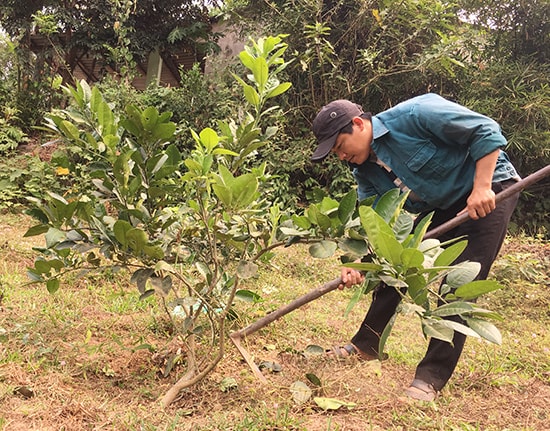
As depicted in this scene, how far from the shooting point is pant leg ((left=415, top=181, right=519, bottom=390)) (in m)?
2.17

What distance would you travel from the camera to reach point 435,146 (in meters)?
2.30

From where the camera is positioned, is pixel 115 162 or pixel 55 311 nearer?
pixel 115 162

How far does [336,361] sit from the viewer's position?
2492 mm

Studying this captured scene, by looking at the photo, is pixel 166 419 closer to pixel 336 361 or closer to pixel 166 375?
pixel 166 375

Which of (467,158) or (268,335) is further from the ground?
(467,158)

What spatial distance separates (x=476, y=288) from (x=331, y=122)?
1.44 m

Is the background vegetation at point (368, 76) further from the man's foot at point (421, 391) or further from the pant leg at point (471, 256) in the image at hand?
the man's foot at point (421, 391)

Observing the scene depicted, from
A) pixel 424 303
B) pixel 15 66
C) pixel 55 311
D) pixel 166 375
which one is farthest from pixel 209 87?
pixel 424 303

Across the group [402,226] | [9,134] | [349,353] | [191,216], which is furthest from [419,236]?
[9,134]

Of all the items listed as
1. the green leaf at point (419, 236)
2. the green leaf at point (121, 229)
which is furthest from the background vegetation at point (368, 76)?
the green leaf at point (419, 236)

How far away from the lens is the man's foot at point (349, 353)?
2617 millimetres

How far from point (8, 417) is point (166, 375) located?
2.12ft

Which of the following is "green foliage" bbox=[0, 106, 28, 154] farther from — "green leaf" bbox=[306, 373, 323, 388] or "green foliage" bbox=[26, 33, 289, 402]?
"green leaf" bbox=[306, 373, 323, 388]

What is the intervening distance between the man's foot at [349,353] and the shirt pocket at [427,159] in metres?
1.14
